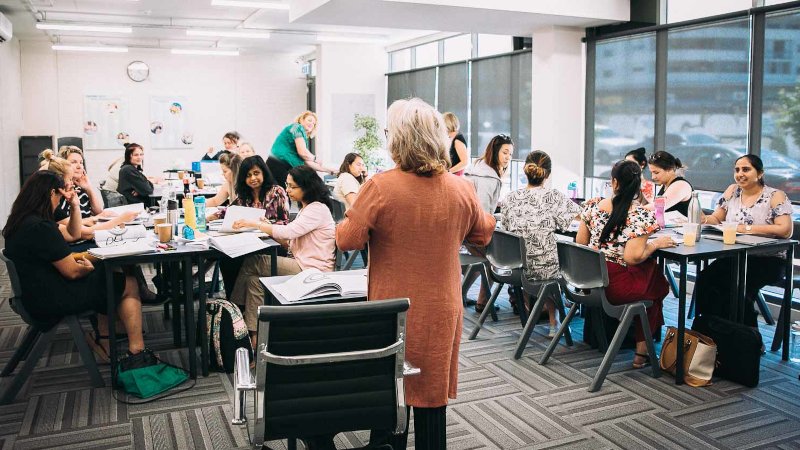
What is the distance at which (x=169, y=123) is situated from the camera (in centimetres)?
1319

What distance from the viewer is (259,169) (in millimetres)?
4602

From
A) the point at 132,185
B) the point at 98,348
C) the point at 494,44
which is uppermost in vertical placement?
the point at 494,44

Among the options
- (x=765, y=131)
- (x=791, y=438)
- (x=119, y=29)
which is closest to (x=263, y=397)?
(x=791, y=438)

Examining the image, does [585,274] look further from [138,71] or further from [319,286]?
[138,71]

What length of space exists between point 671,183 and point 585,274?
5.77ft

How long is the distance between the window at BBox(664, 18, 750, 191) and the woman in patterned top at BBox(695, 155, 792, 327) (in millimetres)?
1288

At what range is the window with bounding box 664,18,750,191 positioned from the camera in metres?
5.70

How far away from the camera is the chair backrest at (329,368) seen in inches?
69.8

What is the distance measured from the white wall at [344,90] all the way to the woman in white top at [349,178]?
545 centimetres

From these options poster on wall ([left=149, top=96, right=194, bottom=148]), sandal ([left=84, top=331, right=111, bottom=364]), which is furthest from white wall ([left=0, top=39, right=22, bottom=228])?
sandal ([left=84, top=331, right=111, bottom=364])

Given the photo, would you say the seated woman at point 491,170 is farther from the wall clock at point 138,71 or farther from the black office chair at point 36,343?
the wall clock at point 138,71

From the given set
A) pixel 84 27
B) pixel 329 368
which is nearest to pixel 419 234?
pixel 329 368

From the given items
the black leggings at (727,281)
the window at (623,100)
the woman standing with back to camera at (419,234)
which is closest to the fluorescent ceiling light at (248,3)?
the window at (623,100)

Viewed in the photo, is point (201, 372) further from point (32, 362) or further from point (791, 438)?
point (791, 438)
